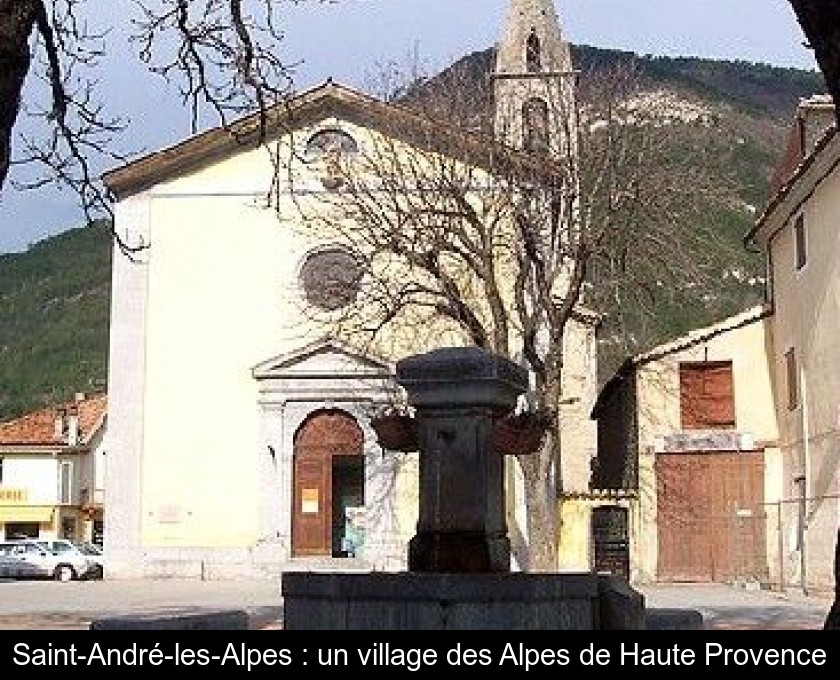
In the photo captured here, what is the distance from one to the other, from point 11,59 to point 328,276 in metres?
24.1

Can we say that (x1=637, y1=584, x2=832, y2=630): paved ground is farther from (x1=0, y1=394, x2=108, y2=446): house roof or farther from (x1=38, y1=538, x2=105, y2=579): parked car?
(x1=0, y1=394, x2=108, y2=446): house roof

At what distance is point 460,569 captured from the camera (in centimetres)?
897

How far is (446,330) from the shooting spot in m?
28.8

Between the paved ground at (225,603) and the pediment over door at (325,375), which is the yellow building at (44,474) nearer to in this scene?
the pediment over door at (325,375)

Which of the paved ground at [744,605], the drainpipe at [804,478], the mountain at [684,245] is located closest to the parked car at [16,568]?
the mountain at [684,245]

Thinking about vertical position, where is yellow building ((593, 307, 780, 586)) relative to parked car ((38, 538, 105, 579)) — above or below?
above

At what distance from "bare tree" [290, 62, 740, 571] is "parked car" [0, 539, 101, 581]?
16571 mm

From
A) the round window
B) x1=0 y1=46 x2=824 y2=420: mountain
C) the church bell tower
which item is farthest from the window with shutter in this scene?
x1=0 y1=46 x2=824 y2=420: mountain

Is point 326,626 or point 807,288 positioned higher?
point 807,288

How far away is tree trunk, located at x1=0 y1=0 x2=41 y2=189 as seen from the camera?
5777mm

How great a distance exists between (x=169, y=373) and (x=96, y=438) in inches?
1431

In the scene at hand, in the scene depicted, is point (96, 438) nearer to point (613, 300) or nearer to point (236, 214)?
point (236, 214)

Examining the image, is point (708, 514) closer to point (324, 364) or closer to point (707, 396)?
point (707, 396)

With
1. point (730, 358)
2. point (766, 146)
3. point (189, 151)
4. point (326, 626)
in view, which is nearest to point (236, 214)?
point (189, 151)
